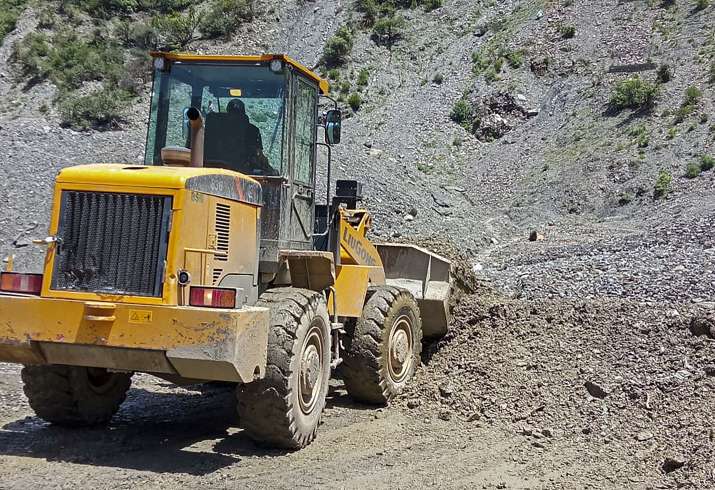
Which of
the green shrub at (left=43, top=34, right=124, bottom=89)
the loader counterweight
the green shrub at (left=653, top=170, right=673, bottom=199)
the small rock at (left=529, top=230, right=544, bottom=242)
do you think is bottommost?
the loader counterweight

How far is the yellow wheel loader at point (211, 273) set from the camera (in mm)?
5371

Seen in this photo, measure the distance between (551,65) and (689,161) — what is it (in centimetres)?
1131

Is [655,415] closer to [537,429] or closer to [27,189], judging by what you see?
[537,429]

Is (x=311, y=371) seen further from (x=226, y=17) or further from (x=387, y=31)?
(x=226, y=17)

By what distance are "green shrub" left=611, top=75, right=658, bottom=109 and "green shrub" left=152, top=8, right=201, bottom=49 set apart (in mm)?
20718

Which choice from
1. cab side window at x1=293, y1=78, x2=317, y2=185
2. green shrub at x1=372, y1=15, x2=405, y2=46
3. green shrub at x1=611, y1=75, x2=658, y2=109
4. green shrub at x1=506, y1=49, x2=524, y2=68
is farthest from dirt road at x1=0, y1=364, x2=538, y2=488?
green shrub at x1=372, y1=15, x2=405, y2=46

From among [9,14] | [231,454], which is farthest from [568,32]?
[231,454]

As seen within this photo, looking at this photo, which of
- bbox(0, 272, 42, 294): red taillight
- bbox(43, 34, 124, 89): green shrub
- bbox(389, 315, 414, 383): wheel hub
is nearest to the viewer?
bbox(0, 272, 42, 294): red taillight

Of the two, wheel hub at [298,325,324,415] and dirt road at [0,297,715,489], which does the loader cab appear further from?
dirt road at [0,297,715,489]

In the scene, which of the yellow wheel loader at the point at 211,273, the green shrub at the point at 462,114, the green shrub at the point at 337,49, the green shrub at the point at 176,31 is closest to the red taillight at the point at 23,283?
the yellow wheel loader at the point at 211,273

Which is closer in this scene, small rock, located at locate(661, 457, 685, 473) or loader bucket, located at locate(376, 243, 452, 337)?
small rock, located at locate(661, 457, 685, 473)

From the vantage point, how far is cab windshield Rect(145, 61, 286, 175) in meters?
6.63

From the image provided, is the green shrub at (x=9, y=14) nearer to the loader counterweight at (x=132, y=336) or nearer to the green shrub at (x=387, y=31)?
the green shrub at (x=387, y=31)

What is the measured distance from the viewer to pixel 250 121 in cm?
669
